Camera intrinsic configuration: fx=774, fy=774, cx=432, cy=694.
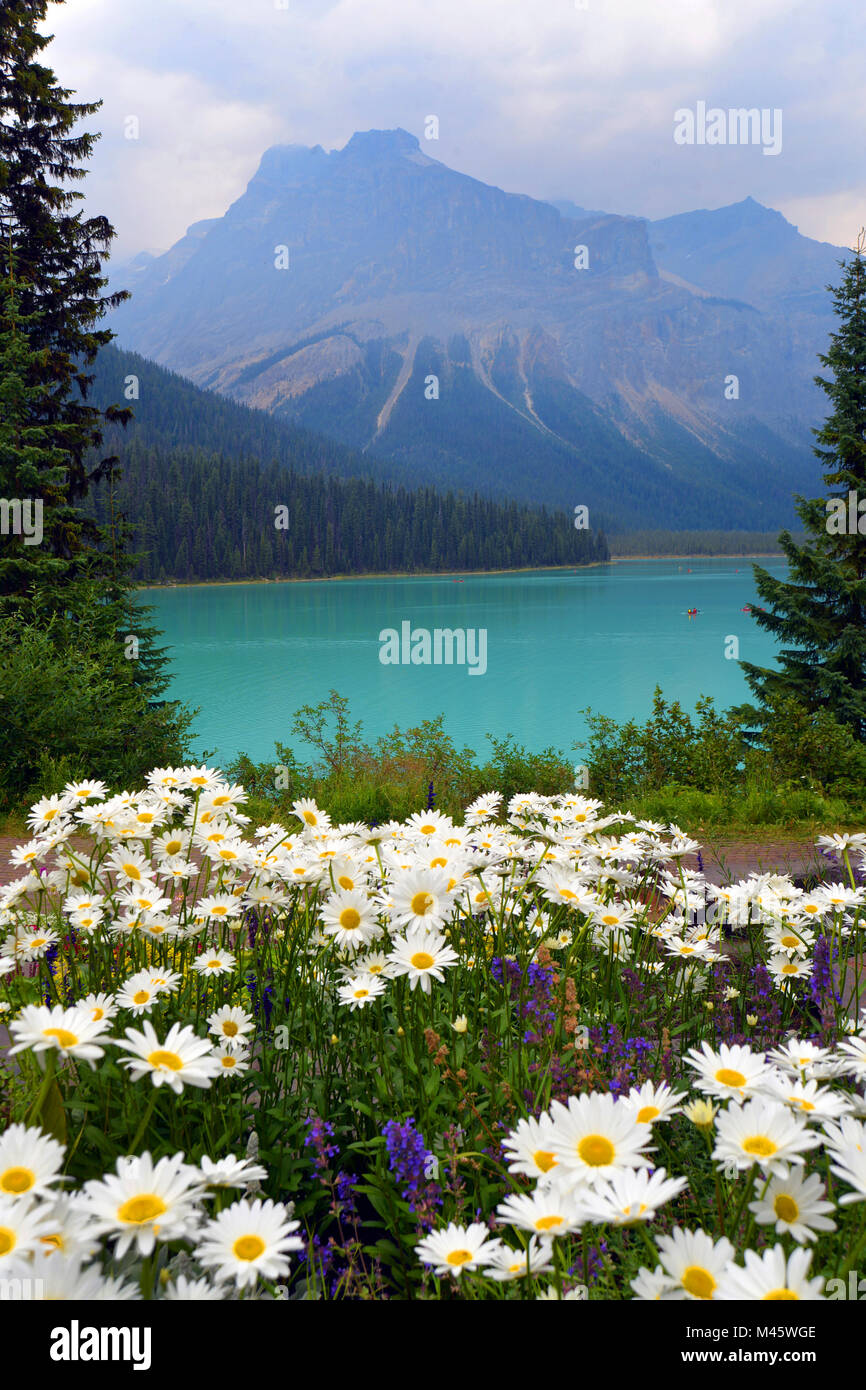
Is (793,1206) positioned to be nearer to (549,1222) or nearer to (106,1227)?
(549,1222)

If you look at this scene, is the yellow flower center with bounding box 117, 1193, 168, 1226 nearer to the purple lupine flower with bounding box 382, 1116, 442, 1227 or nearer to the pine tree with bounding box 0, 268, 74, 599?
the purple lupine flower with bounding box 382, 1116, 442, 1227

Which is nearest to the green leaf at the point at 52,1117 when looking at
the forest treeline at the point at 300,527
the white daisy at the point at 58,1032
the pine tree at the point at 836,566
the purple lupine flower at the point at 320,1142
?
the white daisy at the point at 58,1032

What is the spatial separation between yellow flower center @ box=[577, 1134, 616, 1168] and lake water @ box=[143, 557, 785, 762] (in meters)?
19.7

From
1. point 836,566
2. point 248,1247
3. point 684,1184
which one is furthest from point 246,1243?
point 836,566

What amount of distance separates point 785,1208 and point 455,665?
4117cm

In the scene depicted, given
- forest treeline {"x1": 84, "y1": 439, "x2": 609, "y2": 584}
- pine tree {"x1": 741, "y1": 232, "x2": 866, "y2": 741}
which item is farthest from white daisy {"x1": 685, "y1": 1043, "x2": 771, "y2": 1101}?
forest treeline {"x1": 84, "y1": 439, "x2": 609, "y2": 584}

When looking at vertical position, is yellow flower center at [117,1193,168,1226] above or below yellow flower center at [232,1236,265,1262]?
above

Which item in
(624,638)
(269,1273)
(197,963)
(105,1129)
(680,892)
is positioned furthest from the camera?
(624,638)

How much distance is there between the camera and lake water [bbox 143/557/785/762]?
28.0 metres

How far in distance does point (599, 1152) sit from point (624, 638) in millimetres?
53222

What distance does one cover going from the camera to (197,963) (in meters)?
2.29

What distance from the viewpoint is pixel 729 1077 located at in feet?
4.46

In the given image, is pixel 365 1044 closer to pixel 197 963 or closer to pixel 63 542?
pixel 197 963
